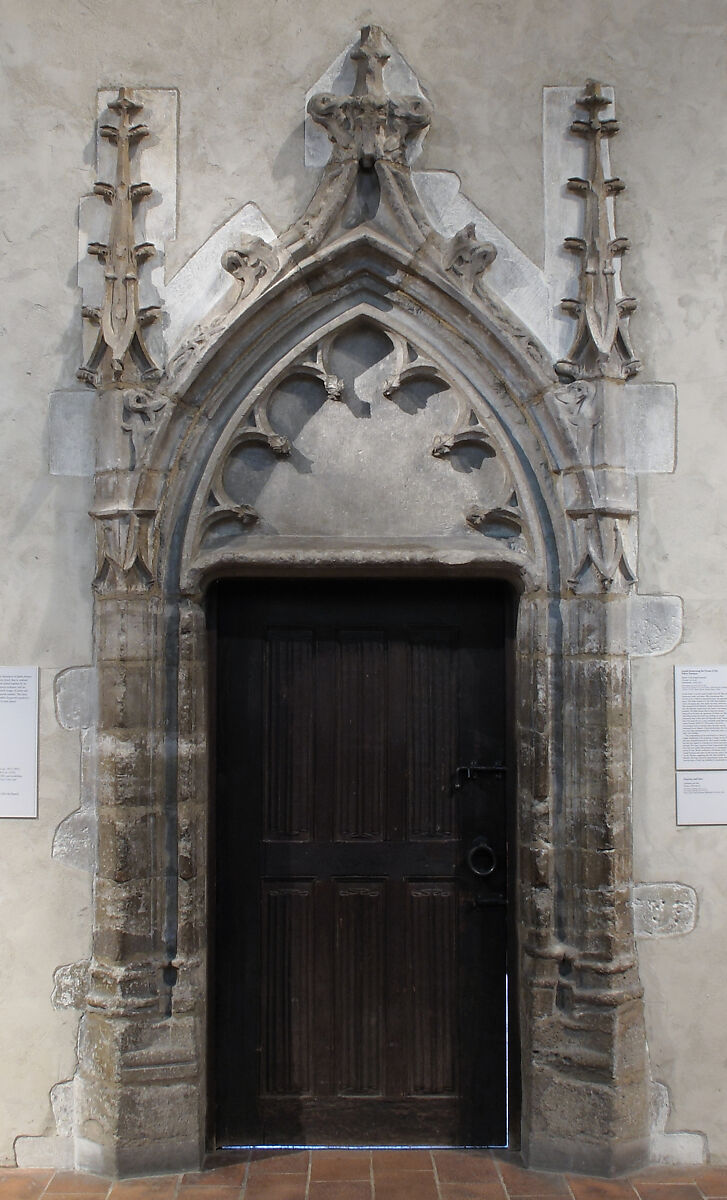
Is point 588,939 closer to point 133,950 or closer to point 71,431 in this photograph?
point 133,950

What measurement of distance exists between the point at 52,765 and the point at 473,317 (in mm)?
2242

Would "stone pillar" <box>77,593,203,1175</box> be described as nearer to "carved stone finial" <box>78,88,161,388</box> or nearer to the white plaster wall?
the white plaster wall

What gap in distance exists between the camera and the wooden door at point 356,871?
3811 millimetres

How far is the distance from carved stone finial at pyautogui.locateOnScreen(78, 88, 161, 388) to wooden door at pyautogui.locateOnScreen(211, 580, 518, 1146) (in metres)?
0.89

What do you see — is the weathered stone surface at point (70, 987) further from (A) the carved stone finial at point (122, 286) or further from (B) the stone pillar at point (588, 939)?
(A) the carved stone finial at point (122, 286)

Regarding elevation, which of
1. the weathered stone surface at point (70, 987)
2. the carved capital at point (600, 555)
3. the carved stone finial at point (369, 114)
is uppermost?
the carved stone finial at point (369, 114)

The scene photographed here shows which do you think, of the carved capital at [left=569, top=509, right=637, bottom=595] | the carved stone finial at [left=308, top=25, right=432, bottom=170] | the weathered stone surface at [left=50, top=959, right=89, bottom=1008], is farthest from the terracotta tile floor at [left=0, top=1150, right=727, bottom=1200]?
the carved stone finial at [left=308, top=25, right=432, bottom=170]

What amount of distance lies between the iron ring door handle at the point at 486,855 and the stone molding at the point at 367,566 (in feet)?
0.49

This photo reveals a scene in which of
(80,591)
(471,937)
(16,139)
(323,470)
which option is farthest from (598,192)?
(471,937)

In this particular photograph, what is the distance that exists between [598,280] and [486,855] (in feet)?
7.10

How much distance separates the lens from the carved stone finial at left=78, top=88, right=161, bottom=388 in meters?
3.59

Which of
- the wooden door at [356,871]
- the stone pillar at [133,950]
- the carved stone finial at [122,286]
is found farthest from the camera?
the wooden door at [356,871]

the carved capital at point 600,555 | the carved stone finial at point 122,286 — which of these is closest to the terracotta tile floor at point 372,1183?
the carved capital at point 600,555

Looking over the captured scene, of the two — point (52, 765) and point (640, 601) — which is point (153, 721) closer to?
point (52, 765)
